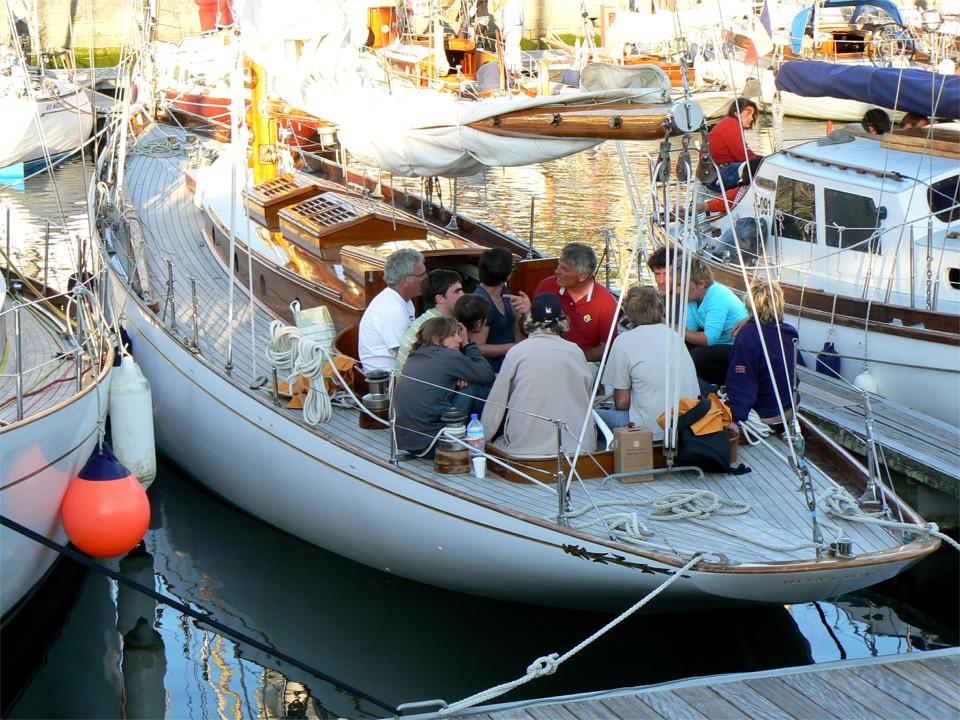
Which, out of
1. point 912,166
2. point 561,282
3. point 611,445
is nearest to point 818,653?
point 611,445

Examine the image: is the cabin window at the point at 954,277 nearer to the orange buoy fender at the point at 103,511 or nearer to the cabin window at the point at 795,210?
the cabin window at the point at 795,210

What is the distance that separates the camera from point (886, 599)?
7434 millimetres

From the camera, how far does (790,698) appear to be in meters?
5.17

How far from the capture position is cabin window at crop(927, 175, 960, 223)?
9.70 m

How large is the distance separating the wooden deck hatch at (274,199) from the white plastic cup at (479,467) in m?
3.85

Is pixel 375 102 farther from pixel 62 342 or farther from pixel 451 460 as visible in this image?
pixel 451 460

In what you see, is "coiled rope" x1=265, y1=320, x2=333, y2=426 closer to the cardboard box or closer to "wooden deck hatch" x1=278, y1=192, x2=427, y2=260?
"wooden deck hatch" x1=278, y1=192, x2=427, y2=260

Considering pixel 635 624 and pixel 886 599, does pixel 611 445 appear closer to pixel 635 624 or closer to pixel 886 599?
pixel 635 624

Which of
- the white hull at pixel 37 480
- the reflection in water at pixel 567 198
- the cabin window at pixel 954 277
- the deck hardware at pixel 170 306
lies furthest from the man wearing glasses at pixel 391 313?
the reflection in water at pixel 567 198

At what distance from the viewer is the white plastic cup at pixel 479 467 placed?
6.35 meters

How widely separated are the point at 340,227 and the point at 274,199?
1.30 m

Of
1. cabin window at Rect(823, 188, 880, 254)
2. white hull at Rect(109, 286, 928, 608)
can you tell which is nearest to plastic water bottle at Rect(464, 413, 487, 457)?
white hull at Rect(109, 286, 928, 608)

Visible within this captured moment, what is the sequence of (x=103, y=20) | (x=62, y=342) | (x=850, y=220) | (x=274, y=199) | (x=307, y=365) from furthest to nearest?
(x=103, y=20) < (x=850, y=220) < (x=274, y=199) < (x=62, y=342) < (x=307, y=365)

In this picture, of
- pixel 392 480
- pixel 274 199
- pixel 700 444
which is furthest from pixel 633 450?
pixel 274 199
